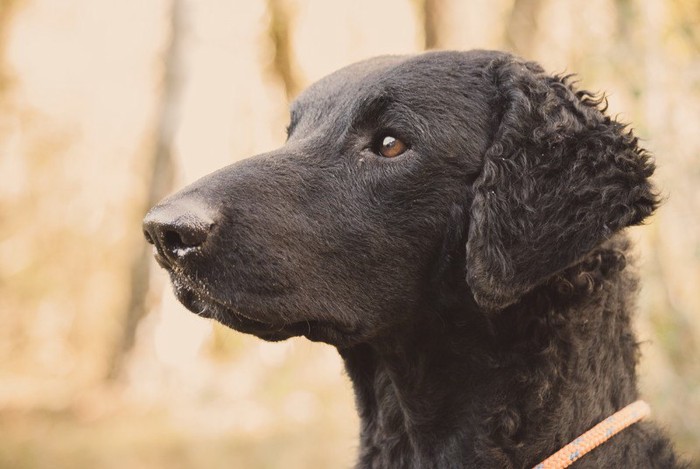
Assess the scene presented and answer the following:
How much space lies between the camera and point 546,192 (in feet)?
9.64

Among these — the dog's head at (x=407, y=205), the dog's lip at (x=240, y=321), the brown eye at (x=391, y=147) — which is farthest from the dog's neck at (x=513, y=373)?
the brown eye at (x=391, y=147)

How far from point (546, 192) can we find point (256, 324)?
3.63 ft

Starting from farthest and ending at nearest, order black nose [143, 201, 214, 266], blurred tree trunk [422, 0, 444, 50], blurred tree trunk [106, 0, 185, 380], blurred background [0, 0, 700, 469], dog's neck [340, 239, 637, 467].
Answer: blurred tree trunk [106, 0, 185, 380]
blurred tree trunk [422, 0, 444, 50]
blurred background [0, 0, 700, 469]
dog's neck [340, 239, 637, 467]
black nose [143, 201, 214, 266]

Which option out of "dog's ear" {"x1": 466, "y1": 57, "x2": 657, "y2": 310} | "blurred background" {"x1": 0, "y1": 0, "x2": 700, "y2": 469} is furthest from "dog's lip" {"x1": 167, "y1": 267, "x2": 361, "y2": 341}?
"blurred background" {"x1": 0, "y1": 0, "x2": 700, "y2": 469}

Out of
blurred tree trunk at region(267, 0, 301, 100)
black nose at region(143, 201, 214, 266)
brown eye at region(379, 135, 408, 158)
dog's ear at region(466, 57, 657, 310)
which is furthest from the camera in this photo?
blurred tree trunk at region(267, 0, 301, 100)

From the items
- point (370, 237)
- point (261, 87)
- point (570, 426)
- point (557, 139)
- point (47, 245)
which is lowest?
point (47, 245)

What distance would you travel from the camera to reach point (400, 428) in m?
3.29

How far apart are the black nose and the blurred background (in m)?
1.57

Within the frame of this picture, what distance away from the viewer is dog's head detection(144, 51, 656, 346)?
283 cm

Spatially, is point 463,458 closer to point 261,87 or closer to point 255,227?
point 255,227

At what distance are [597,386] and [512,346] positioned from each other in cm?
33

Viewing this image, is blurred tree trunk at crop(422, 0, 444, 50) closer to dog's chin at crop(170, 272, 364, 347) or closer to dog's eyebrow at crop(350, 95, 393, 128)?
dog's eyebrow at crop(350, 95, 393, 128)

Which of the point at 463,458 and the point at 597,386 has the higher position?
the point at 597,386

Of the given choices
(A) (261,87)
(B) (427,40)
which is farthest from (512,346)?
(A) (261,87)
